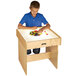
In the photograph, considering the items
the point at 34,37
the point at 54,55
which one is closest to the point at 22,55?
the point at 34,37

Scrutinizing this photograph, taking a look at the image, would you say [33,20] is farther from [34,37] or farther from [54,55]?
[54,55]

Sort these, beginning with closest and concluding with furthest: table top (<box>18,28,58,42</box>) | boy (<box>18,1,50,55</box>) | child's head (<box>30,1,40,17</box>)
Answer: table top (<box>18,28,58,42</box>) → child's head (<box>30,1,40,17</box>) → boy (<box>18,1,50,55</box>)

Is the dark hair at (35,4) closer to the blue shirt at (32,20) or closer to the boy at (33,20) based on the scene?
the boy at (33,20)

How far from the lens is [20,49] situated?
4.84 meters

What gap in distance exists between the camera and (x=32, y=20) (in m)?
4.75

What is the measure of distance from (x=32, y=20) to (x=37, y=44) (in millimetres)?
701

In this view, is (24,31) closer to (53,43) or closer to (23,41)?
(23,41)

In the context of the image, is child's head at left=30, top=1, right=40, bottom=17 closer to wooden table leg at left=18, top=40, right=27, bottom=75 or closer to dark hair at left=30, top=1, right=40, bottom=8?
dark hair at left=30, top=1, right=40, bottom=8

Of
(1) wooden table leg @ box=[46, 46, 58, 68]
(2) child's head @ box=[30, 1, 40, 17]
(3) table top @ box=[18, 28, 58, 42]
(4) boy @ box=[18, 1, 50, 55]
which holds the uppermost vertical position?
(2) child's head @ box=[30, 1, 40, 17]

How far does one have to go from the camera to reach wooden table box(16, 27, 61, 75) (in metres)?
4.25

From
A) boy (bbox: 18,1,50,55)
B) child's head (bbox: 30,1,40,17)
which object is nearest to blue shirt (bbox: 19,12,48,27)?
boy (bbox: 18,1,50,55)

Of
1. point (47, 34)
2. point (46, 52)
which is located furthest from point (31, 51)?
point (47, 34)

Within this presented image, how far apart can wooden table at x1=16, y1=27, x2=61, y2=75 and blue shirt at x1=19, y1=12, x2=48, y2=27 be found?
0.58 feet

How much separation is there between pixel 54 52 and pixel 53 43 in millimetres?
512
